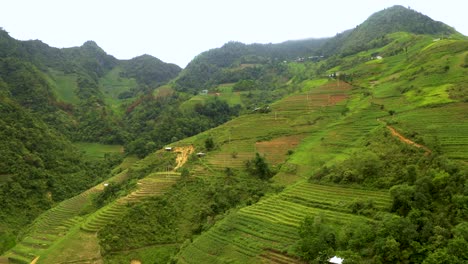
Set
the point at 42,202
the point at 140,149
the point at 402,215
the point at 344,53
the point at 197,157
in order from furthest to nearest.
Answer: the point at 344,53 → the point at 140,149 → the point at 42,202 → the point at 197,157 → the point at 402,215

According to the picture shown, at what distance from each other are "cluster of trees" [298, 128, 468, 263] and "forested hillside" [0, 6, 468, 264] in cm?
8

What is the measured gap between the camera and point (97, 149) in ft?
241

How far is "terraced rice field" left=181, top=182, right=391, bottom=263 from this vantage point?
85.5 feet

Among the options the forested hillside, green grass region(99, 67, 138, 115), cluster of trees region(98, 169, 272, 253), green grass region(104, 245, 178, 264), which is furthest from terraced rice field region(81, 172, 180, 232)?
green grass region(99, 67, 138, 115)

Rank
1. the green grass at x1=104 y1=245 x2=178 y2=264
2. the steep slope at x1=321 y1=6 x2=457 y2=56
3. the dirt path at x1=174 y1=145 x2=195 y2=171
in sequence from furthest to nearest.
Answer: the steep slope at x1=321 y1=6 x2=457 y2=56 → the dirt path at x1=174 y1=145 x2=195 y2=171 → the green grass at x1=104 y1=245 x2=178 y2=264

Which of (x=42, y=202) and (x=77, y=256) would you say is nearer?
(x=77, y=256)

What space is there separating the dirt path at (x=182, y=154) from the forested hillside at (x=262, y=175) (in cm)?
29

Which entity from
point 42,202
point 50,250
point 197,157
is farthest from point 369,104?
point 42,202

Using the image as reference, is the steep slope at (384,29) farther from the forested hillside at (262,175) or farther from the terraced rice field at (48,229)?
the terraced rice field at (48,229)

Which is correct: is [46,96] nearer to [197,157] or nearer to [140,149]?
[140,149]

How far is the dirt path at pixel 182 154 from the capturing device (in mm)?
45963

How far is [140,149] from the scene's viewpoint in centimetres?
6378

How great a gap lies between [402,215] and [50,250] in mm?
25729

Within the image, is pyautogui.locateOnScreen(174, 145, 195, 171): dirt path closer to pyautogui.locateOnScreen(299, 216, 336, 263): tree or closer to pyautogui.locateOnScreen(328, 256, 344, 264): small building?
pyautogui.locateOnScreen(299, 216, 336, 263): tree
